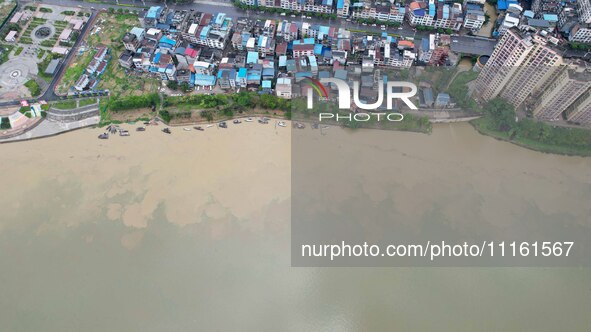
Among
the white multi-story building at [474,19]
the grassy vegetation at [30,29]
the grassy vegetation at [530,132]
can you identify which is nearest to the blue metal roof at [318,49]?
the white multi-story building at [474,19]

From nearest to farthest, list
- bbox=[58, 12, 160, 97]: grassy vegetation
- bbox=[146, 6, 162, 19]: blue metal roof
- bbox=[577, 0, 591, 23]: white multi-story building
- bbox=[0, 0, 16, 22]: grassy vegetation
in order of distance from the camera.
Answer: bbox=[58, 12, 160, 97]: grassy vegetation < bbox=[577, 0, 591, 23]: white multi-story building < bbox=[146, 6, 162, 19]: blue metal roof < bbox=[0, 0, 16, 22]: grassy vegetation

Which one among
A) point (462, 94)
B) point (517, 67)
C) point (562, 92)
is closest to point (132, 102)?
point (462, 94)

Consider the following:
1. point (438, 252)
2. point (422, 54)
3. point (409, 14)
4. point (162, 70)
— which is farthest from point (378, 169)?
point (162, 70)

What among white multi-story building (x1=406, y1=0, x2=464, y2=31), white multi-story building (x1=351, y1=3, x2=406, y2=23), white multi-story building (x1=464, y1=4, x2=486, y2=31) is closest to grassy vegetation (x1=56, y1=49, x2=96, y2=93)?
white multi-story building (x1=351, y1=3, x2=406, y2=23)

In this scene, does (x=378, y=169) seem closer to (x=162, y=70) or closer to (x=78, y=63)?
(x=162, y=70)

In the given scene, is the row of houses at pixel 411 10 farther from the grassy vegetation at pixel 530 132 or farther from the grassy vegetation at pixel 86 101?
the grassy vegetation at pixel 86 101

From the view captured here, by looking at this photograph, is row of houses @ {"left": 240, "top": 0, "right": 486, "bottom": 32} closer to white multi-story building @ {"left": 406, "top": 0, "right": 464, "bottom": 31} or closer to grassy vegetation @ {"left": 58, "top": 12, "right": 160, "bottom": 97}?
white multi-story building @ {"left": 406, "top": 0, "right": 464, "bottom": 31}

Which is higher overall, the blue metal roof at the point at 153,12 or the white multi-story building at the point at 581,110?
the blue metal roof at the point at 153,12
